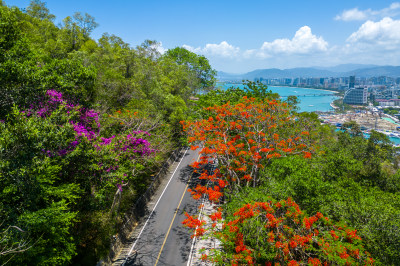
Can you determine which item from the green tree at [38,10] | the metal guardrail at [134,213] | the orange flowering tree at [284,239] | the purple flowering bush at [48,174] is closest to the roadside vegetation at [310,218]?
the orange flowering tree at [284,239]

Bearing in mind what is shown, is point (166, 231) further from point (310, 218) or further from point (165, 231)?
point (310, 218)

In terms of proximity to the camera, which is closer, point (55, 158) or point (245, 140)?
point (55, 158)

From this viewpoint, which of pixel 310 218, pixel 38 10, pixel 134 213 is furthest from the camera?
pixel 38 10

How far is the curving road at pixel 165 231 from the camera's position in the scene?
55.3 feet

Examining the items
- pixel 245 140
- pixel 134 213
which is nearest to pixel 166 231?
pixel 134 213

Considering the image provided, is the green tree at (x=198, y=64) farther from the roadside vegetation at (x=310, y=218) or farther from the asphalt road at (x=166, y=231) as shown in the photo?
the roadside vegetation at (x=310, y=218)

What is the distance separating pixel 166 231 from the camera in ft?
64.7

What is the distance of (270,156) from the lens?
19609mm

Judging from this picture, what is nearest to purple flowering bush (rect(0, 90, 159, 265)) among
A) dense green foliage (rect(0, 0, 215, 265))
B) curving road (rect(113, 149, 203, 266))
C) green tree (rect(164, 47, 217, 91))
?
dense green foliage (rect(0, 0, 215, 265))

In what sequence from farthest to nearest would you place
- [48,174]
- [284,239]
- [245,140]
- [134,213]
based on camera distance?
[245,140]
[134,213]
[284,239]
[48,174]

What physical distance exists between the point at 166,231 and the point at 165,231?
88mm

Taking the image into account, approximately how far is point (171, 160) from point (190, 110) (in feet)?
27.4

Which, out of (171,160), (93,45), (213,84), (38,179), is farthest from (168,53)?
(38,179)

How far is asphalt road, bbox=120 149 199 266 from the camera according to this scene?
16.9m
